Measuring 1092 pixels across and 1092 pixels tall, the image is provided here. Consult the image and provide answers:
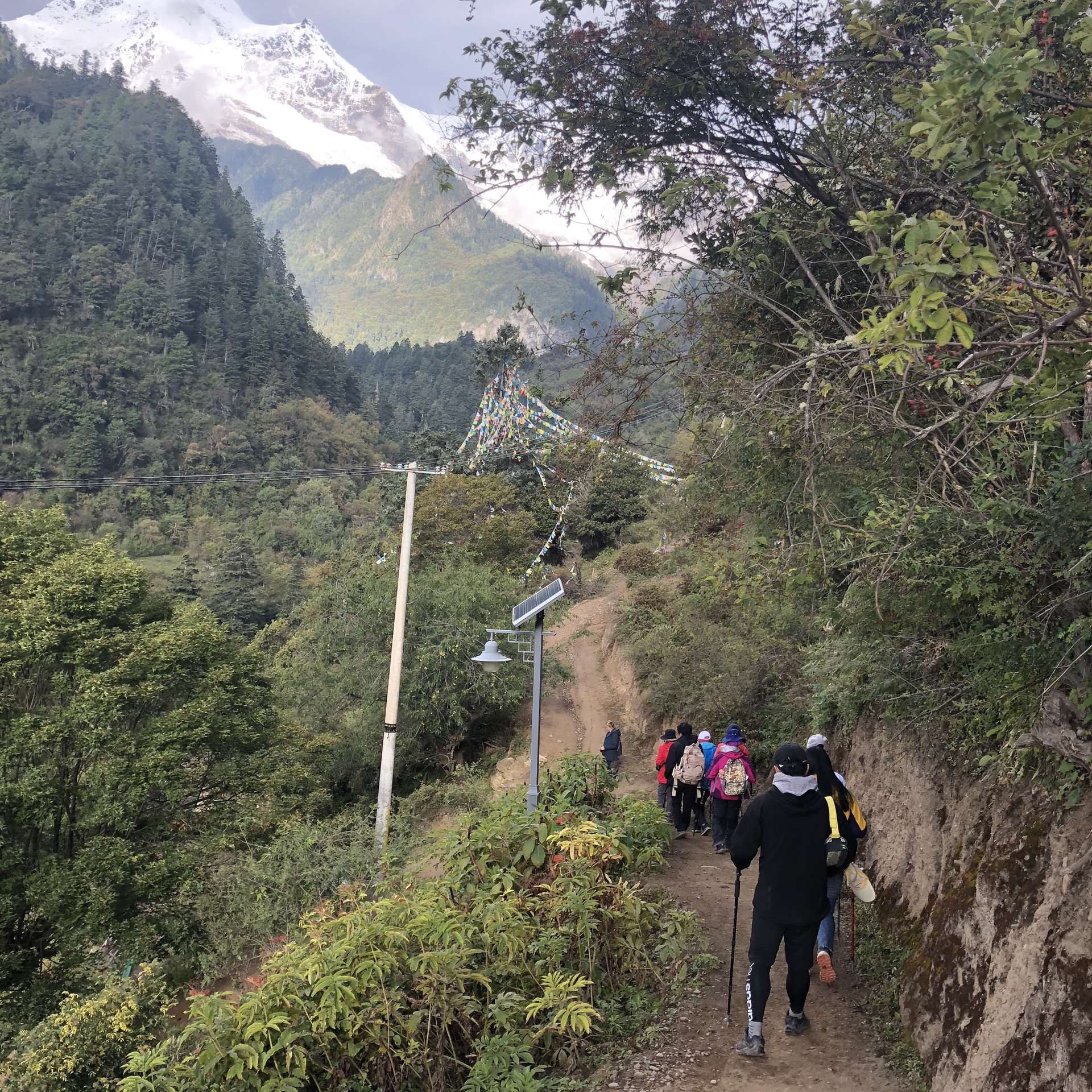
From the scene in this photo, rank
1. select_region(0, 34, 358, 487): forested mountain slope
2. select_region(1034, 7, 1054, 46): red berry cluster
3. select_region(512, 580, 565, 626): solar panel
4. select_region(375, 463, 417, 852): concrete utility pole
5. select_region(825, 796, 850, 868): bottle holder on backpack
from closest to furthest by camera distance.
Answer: select_region(1034, 7, 1054, 46): red berry cluster
select_region(825, 796, 850, 868): bottle holder on backpack
select_region(512, 580, 565, 626): solar panel
select_region(375, 463, 417, 852): concrete utility pole
select_region(0, 34, 358, 487): forested mountain slope

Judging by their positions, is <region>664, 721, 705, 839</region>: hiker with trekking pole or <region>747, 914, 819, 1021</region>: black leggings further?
<region>664, 721, 705, 839</region>: hiker with trekking pole

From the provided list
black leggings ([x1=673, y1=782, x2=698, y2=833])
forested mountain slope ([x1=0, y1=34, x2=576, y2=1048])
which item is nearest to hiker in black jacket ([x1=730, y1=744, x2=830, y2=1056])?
black leggings ([x1=673, y1=782, x2=698, y2=833])

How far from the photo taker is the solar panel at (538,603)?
6.43 m

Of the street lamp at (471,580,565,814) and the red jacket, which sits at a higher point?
the street lamp at (471,580,565,814)

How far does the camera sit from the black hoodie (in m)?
3.81

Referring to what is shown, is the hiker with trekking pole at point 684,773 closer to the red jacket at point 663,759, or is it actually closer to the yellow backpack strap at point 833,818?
the red jacket at point 663,759

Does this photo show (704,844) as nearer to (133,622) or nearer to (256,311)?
(133,622)

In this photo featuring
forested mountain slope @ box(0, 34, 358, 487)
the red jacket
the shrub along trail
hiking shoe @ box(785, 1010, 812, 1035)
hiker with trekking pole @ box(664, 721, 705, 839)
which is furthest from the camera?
forested mountain slope @ box(0, 34, 358, 487)

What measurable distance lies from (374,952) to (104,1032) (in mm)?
4341

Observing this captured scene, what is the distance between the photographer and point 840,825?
4434mm

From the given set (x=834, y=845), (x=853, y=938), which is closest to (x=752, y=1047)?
(x=834, y=845)

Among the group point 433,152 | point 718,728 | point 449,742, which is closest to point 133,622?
point 449,742

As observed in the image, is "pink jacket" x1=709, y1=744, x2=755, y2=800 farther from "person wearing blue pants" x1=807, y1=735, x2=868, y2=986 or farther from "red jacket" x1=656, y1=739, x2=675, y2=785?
"person wearing blue pants" x1=807, y1=735, x2=868, y2=986

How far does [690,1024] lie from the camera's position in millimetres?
4246
